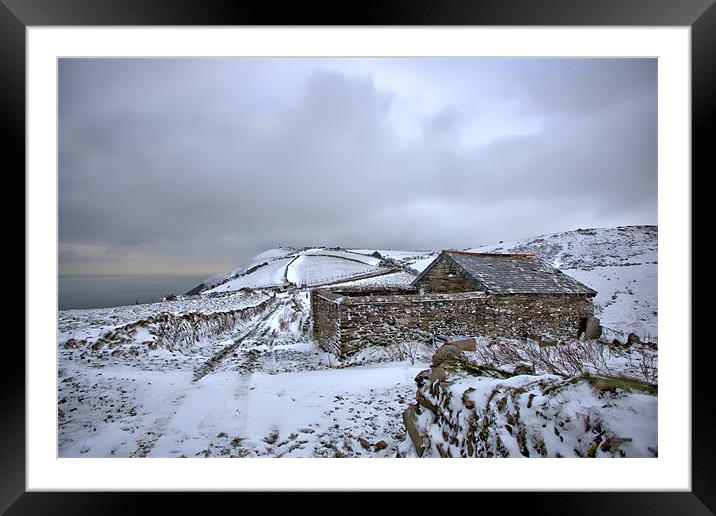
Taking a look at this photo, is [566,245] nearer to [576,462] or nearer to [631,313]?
[631,313]

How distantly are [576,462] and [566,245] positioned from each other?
5.53 metres

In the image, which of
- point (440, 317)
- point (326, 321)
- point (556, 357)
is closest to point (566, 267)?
Result: point (440, 317)

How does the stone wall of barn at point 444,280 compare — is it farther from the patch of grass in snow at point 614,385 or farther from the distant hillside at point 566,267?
the patch of grass in snow at point 614,385

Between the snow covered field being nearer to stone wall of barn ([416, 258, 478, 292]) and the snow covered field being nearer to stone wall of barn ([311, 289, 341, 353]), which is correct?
stone wall of barn ([311, 289, 341, 353])

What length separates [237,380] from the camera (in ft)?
11.4

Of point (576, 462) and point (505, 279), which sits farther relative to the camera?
point (505, 279)

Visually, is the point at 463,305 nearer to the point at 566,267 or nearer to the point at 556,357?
the point at 556,357

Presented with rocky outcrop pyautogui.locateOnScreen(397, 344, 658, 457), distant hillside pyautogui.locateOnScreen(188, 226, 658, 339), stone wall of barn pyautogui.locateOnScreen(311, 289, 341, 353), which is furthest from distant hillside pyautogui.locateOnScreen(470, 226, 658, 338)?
stone wall of barn pyautogui.locateOnScreen(311, 289, 341, 353)

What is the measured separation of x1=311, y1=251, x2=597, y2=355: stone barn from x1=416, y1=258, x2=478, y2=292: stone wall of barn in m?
0.02

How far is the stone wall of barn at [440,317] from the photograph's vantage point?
509 cm

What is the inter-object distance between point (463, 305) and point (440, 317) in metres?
0.59
